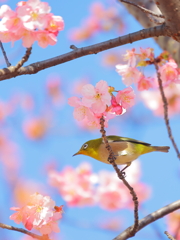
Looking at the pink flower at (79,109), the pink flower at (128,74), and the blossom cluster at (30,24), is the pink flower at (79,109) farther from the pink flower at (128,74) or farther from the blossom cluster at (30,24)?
the pink flower at (128,74)

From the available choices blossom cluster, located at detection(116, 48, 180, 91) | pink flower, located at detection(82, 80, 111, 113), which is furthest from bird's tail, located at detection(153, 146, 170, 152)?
pink flower, located at detection(82, 80, 111, 113)

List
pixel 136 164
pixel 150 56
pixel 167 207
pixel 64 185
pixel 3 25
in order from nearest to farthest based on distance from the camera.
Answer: pixel 3 25
pixel 167 207
pixel 150 56
pixel 64 185
pixel 136 164

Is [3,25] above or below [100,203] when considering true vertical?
below

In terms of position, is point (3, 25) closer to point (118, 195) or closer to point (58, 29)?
point (58, 29)

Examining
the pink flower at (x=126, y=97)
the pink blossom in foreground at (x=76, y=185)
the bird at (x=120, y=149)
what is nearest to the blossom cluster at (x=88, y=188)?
the pink blossom in foreground at (x=76, y=185)

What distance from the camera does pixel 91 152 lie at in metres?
3.42

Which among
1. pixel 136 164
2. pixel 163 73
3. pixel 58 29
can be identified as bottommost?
pixel 58 29

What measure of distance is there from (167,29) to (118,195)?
4.26 metres

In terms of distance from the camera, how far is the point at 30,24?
182 centimetres

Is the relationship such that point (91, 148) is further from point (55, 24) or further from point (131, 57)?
point (55, 24)

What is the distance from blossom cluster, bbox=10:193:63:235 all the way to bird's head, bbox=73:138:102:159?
1.14m

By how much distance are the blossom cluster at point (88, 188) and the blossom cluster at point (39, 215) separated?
10.9 ft

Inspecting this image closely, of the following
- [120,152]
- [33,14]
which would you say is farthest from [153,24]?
[33,14]

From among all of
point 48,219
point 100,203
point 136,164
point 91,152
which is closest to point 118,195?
point 100,203
